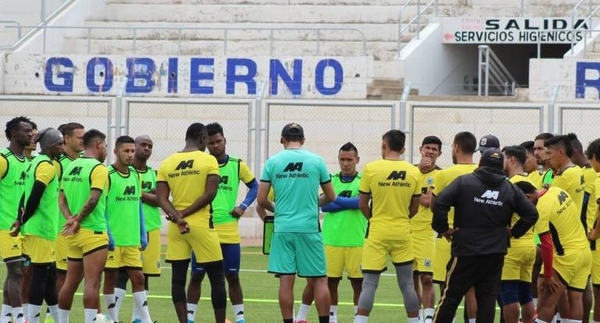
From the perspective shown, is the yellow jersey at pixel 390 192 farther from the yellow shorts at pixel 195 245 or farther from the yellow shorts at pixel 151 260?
the yellow shorts at pixel 151 260

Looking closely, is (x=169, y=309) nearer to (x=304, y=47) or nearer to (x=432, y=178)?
(x=432, y=178)

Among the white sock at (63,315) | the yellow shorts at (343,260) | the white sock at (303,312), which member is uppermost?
the yellow shorts at (343,260)

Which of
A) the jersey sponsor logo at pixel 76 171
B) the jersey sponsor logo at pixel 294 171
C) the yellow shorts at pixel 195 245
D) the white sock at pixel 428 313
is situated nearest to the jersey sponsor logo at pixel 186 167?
the yellow shorts at pixel 195 245

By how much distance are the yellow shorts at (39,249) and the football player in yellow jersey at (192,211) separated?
125cm

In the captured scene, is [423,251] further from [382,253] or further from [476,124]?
[476,124]

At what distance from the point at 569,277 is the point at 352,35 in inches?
794

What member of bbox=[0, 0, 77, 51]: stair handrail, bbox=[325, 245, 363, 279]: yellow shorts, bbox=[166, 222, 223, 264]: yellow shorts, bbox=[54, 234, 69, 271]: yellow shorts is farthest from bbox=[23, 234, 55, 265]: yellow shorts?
bbox=[0, 0, 77, 51]: stair handrail

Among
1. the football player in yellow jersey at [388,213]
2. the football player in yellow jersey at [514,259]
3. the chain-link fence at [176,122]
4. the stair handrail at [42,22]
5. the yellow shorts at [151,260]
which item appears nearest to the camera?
the football player in yellow jersey at [514,259]

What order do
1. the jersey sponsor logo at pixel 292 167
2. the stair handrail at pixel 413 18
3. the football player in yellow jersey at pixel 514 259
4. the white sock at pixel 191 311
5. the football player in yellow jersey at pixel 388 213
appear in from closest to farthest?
the football player in yellow jersey at pixel 514 259, the jersey sponsor logo at pixel 292 167, the football player in yellow jersey at pixel 388 213, the white sock at pixel 191 311, the stair handrail at pixel 413 18

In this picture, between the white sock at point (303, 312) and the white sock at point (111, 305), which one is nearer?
the white sock at point (111, 305)

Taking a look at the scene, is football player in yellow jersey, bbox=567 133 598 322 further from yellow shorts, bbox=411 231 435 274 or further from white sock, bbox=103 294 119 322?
white sock, bbox=103 294 119 322

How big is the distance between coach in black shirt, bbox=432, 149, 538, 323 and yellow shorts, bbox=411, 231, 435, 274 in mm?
2642

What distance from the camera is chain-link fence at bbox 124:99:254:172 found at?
29453 mm

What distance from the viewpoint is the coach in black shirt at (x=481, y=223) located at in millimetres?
12438
